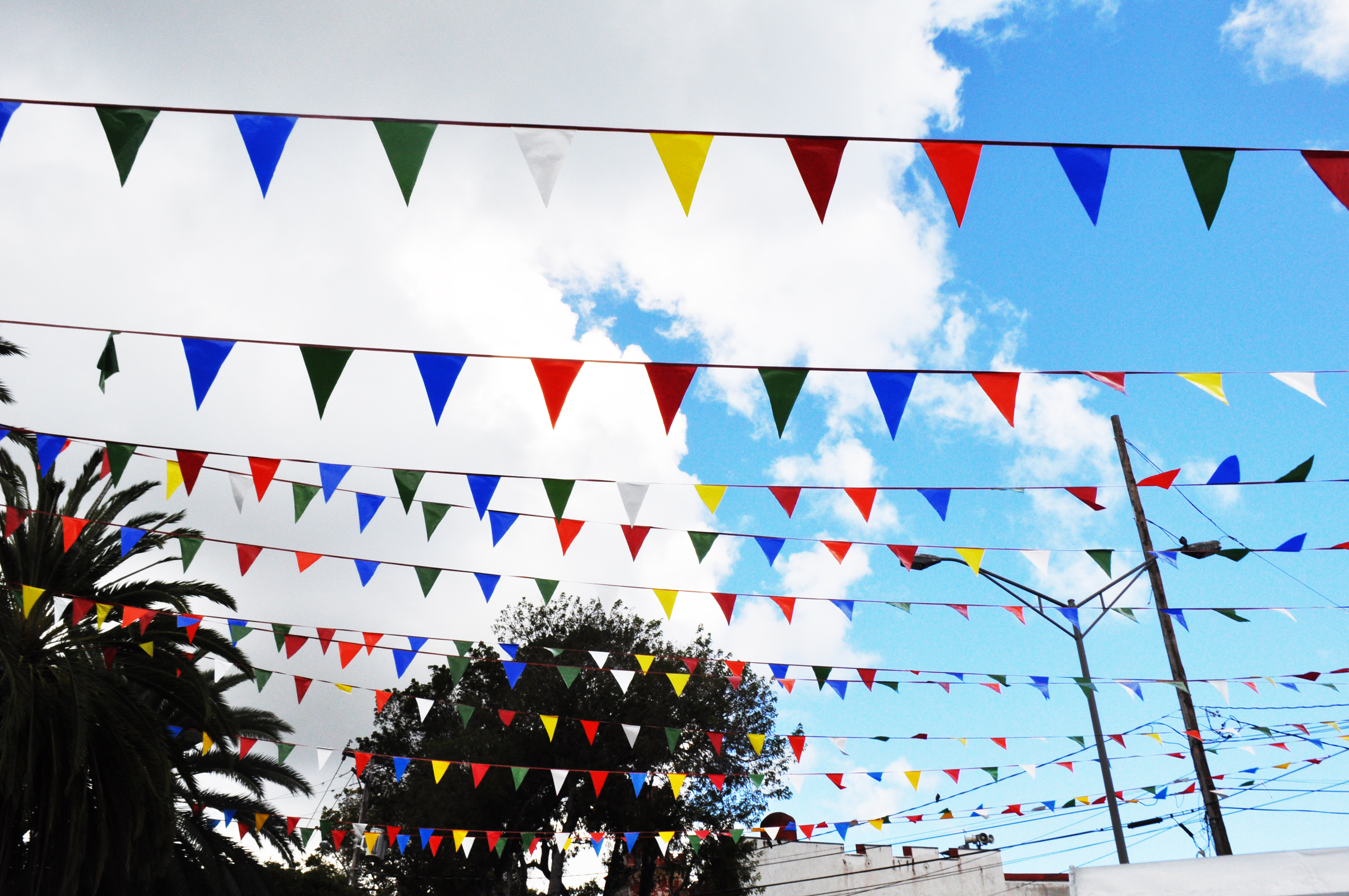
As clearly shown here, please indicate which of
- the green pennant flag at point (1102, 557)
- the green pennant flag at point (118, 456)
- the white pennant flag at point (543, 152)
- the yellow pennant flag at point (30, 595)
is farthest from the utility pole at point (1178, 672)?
the yellow pennant flag at point (30, 595)

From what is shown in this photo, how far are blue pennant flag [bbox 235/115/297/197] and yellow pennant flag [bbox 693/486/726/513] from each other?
4.65m

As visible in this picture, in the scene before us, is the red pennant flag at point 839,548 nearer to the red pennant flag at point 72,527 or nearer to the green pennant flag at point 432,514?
the green pennant flag at point 432,514

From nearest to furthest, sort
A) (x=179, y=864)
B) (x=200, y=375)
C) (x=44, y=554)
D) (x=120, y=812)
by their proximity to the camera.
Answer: (x=200, y=375) < (x=120, y=812) < (x=44, y=554) < (x=179, y=864)

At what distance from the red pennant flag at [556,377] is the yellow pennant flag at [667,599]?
13.7 ft

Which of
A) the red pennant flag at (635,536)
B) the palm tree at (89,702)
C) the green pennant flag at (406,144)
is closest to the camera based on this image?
the green pennant flag at (406,144)

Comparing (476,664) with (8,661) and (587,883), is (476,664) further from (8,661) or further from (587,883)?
(8,661)

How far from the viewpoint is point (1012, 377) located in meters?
6.24

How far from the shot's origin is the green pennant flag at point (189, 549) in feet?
31.7

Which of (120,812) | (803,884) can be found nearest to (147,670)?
(120,812)

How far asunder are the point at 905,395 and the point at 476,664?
22356 millimetres

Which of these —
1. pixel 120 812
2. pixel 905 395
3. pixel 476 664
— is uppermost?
pixel 476 664

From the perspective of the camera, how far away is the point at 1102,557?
9.35 metres

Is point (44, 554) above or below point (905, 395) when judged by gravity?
above

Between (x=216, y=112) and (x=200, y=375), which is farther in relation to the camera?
(x=200, y=375)
